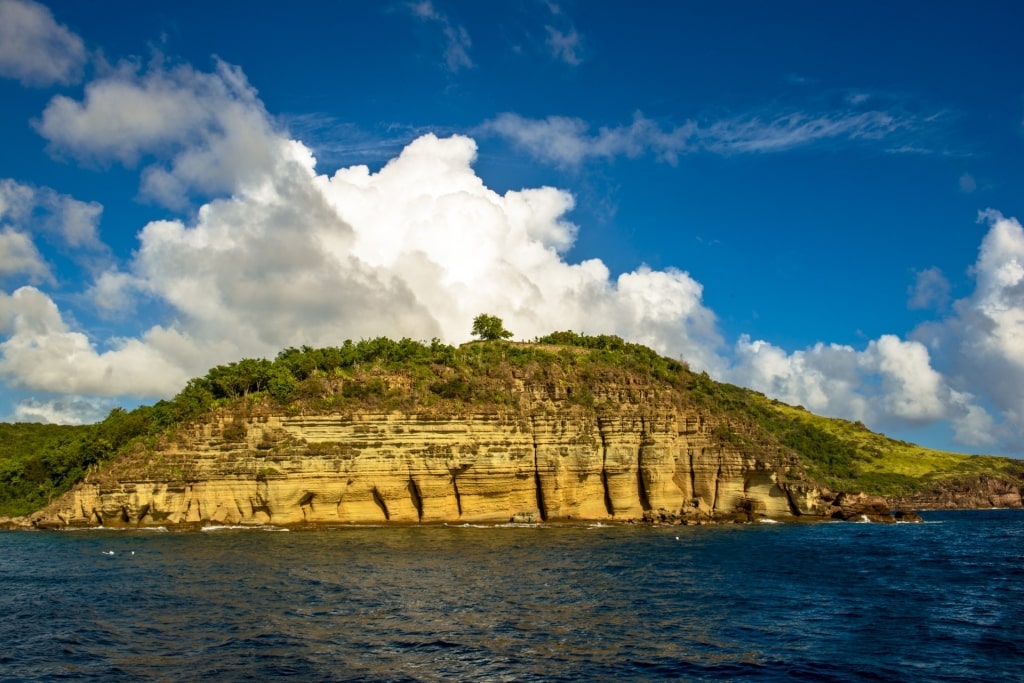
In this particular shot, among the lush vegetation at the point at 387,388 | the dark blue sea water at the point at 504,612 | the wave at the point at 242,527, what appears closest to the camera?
the dark blue sea water at the point at 504,612

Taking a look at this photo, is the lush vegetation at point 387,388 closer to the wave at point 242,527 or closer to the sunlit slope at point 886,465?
the wave at point 242,527

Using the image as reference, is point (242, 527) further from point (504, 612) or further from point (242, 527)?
point (504, 612)

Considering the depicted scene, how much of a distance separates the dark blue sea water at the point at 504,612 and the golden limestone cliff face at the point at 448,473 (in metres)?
13.5

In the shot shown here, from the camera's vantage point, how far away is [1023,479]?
13750 cm

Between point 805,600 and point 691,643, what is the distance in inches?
387

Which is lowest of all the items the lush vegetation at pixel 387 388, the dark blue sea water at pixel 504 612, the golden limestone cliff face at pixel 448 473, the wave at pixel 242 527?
the dark blue sea water at pixel 504 612

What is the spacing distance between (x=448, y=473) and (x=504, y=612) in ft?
126

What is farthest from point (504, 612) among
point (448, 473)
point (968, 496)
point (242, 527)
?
point (968, 496)

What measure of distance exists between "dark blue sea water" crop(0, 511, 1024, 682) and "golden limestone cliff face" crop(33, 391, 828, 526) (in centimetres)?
1350

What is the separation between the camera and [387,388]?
68.2 m

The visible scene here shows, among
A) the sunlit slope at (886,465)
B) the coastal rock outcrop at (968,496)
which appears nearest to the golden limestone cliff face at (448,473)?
the sunlit slope at (886,465)

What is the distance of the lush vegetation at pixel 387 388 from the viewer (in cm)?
6669

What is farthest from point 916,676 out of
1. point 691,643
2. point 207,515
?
point 207,515

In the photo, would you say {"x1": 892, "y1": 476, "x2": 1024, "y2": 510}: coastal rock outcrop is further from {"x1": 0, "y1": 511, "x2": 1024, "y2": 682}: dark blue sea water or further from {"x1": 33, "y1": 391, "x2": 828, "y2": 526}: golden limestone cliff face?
{"x1": 0, "y1": 511, "x2": 1024, "y2": 682}: dark blue sea water
